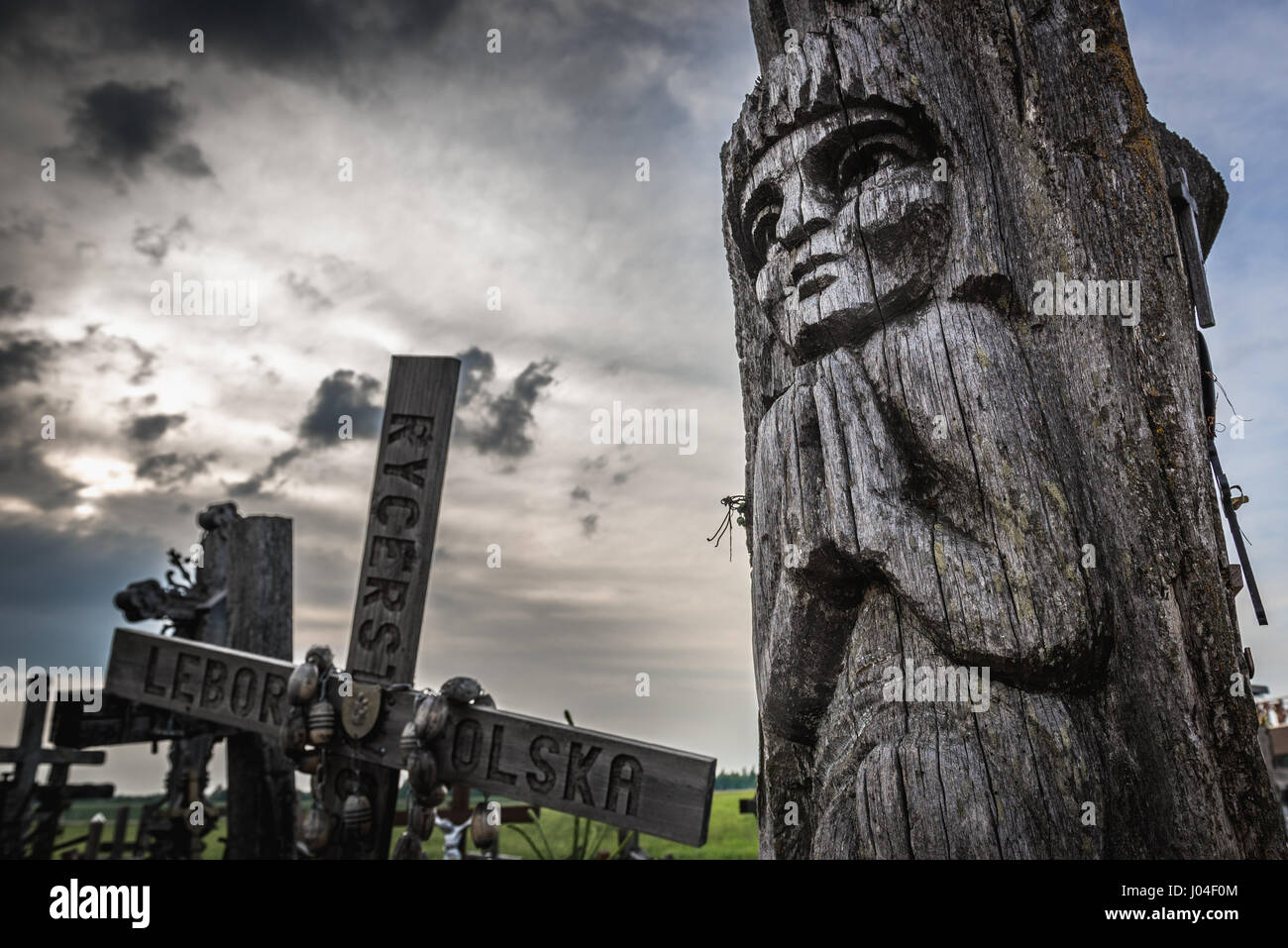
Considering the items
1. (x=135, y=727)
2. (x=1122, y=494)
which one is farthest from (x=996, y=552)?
(x=135, y=727)

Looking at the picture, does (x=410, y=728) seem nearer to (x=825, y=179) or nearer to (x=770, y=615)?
(x=770, y=615)

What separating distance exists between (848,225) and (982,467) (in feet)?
3.44

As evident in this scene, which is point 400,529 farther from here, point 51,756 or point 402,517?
point 51,756

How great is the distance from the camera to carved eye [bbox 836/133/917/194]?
3301 mm

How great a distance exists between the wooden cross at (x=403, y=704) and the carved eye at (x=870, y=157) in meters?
2.50

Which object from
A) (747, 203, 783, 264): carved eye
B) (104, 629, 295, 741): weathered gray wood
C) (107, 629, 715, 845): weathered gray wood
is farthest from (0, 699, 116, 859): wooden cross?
(747, 203, 783, 264): carved eye

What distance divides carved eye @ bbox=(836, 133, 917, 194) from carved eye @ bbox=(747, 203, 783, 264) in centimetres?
28

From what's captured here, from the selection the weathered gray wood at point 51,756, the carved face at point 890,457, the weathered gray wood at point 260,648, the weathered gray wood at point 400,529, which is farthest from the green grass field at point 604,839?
the carved face at point 890,457

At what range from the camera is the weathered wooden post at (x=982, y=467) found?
2600mm

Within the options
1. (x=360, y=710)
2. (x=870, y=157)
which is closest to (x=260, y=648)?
(x=360, y=710)

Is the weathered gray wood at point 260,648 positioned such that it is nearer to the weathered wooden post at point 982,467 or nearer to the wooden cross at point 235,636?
the wooden cross at point 235,636

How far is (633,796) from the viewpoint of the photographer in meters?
3.84

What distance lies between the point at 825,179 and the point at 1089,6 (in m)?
1.34

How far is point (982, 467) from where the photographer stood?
282cm
